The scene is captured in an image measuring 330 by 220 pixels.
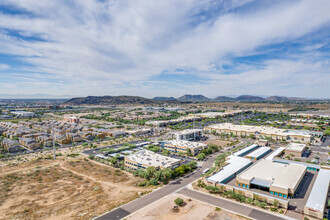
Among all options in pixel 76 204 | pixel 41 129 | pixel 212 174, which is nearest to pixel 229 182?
pixel 212 174

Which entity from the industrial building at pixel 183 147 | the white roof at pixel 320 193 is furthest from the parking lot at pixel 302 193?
the industrial building at pixel 183 147

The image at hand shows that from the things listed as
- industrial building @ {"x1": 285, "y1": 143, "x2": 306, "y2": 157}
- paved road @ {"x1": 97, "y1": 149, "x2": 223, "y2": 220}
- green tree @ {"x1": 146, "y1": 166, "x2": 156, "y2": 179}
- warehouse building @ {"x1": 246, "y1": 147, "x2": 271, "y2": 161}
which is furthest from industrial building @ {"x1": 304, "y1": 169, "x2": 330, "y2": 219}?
green tree @ {"x1": 146, "y1": 166, "x2": 156, "y2": 179}

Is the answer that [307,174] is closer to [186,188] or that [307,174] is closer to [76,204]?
[186,188]

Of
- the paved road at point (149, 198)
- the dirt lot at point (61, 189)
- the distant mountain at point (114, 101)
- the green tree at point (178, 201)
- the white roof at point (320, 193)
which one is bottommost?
the dirt lot at point (61, 189)

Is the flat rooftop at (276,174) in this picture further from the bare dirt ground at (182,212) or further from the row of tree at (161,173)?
the row of tree at (161,173)

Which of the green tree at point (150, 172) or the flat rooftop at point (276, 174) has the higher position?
the flat rooftop at point (276, 174)
